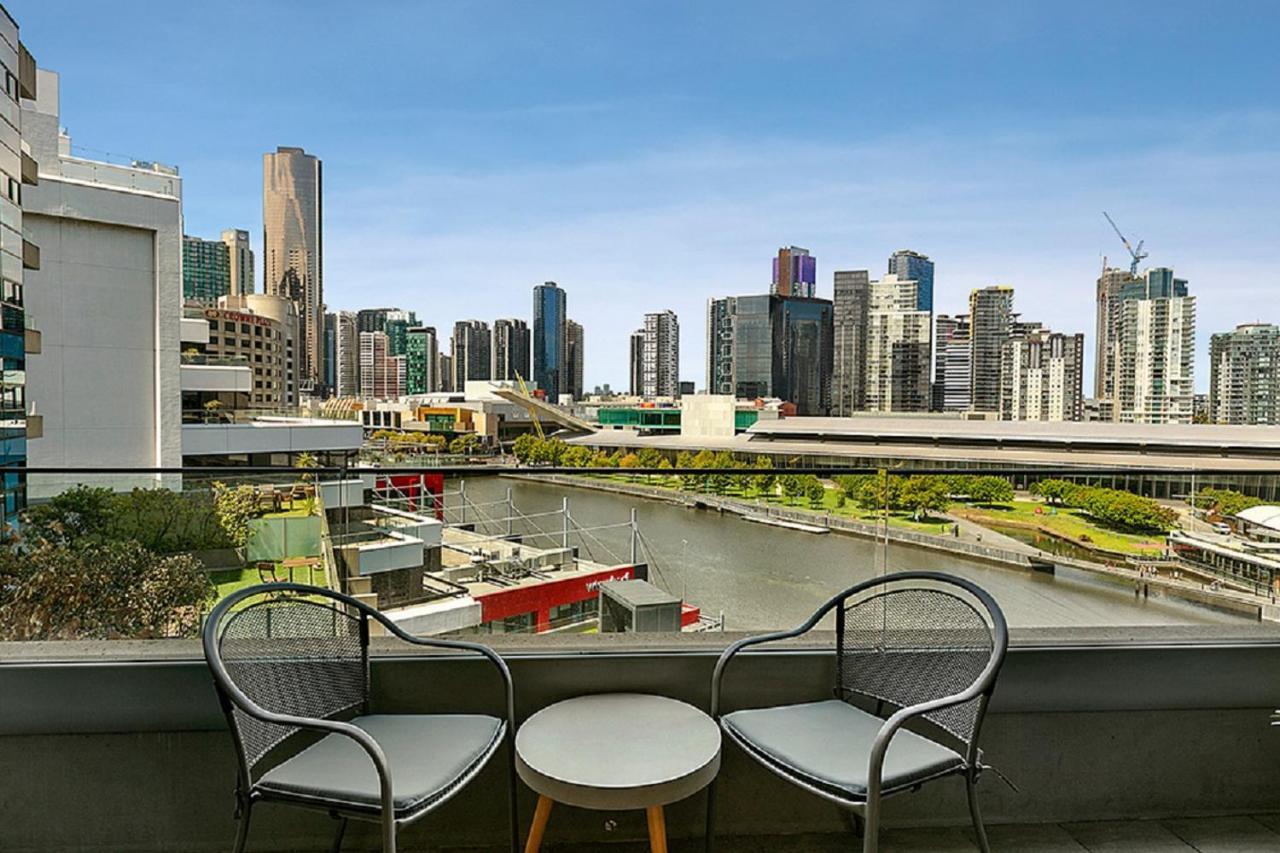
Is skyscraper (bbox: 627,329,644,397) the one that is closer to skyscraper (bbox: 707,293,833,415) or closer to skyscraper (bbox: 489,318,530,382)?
skyscraper (bbox: 707,293,833,415)

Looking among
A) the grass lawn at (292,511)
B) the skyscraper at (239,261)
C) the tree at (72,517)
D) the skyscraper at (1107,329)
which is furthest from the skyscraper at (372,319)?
the grass lawn at (292,511)

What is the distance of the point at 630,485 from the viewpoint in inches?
110

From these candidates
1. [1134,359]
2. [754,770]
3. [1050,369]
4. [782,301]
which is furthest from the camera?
[782,301]

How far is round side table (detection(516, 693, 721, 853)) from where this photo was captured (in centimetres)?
179

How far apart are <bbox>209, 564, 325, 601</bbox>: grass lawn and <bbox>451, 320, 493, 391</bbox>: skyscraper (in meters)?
55.6

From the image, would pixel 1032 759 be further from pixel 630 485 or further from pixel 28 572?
pixel 28 572

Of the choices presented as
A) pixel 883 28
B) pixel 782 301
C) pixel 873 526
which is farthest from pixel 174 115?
pixel 873 526

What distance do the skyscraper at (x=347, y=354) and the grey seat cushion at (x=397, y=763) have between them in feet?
175

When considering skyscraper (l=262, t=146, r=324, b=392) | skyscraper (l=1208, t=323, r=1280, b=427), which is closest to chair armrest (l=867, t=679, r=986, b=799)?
skyscraper (l=1208, t=323, r=1280, b=427)

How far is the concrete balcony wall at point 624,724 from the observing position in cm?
227

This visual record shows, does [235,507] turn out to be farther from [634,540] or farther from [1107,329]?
[1107,329]

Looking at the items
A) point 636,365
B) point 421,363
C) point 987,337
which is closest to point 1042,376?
point 987,337

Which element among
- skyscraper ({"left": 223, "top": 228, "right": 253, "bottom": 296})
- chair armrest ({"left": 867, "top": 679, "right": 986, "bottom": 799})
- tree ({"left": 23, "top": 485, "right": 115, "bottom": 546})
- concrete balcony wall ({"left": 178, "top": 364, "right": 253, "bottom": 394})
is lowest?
chair armrest ({"left": 867, "top": 679, "right": 986, "bottom": 799})

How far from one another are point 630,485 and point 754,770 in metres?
1.00
